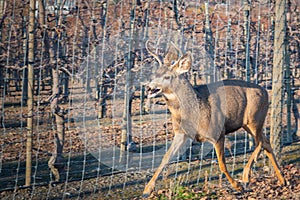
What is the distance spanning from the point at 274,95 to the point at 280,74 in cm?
34

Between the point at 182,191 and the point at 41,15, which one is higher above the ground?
the point at 41,15

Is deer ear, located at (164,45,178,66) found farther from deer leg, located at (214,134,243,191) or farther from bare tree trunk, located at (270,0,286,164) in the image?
bare tree trunk, located at (270,0,286,164)

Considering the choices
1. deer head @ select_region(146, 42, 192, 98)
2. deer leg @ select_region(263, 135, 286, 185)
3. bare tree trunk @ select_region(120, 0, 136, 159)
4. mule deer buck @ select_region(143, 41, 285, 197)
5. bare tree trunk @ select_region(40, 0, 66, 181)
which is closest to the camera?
deer head @ select_region(146, 42, 192, 98)

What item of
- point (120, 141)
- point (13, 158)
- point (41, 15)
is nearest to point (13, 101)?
point (13, 158)

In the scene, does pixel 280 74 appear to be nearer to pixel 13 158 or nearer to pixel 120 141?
pixel 120 141

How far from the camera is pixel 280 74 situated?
23.7 feet

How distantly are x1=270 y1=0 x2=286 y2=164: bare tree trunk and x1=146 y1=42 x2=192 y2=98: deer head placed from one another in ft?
7.28

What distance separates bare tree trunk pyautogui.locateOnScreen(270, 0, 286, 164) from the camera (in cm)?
720

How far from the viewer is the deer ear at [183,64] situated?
554cm

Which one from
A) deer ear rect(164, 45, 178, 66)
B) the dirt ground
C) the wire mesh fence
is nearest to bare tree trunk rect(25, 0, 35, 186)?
the wire mesh fence

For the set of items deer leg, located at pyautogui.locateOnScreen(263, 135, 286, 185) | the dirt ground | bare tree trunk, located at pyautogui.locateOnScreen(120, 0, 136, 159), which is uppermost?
bare tree trunk, located at pyautogui.locateOnScreen(120, 0, 136, 159)

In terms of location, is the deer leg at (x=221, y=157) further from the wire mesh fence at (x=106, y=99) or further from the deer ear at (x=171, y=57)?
the deer ear at (x=171, y=57)

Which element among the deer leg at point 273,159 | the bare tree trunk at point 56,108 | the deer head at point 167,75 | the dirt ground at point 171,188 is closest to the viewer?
the deer head at point 167,75

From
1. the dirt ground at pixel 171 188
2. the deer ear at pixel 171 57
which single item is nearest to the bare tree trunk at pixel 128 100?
the dirt ground at pixel 171 188
